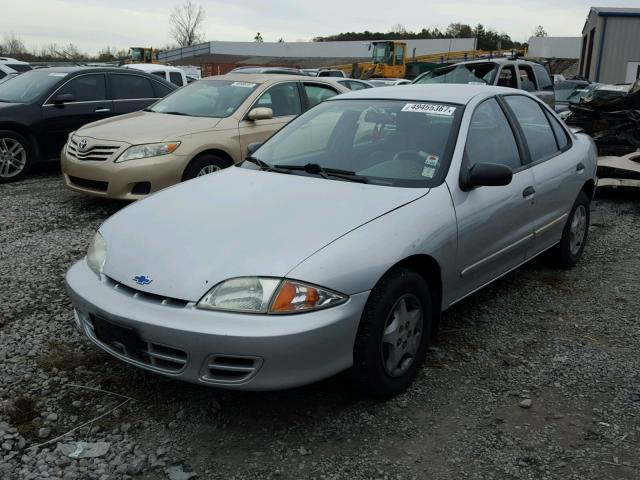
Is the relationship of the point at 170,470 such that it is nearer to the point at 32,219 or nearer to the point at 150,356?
the point at 150,356

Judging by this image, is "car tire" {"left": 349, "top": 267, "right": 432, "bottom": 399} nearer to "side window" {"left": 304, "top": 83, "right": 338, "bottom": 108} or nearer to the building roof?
"side window" {"left": 304, "top": 83, "right": 338, "bottom": 108}

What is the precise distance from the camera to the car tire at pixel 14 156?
8055 mm

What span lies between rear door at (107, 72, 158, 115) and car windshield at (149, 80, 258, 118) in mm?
1887

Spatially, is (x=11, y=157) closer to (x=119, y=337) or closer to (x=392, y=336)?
(x=119, y=337)

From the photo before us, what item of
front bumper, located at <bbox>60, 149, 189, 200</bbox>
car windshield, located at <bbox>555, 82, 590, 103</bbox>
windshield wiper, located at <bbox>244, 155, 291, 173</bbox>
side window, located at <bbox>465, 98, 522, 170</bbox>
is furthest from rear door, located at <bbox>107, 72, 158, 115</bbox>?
car windshield, located at <bbox>555, 82, 590, 103</bbox>

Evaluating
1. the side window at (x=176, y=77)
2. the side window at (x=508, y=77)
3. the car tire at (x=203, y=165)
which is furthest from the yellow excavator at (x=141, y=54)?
the car tire at (x=203, y=165)

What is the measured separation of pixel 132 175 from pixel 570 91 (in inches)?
576

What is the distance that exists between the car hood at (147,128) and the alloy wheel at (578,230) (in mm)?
3850

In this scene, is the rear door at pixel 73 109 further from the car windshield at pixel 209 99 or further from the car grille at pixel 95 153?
the car grille at pixel 95 153

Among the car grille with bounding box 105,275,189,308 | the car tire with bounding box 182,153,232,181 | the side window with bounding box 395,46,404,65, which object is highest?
the side window with bounding box 395,46,404,65

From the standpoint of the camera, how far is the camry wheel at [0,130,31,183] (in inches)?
317

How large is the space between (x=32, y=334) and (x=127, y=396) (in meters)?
1.05

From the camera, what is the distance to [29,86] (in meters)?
8.70

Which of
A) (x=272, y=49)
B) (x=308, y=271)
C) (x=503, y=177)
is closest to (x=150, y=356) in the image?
(x=308, y=271)
